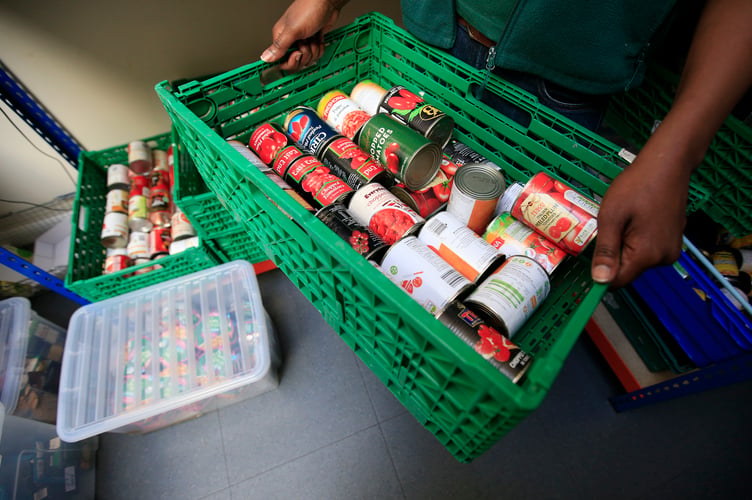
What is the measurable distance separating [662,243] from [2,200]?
2430 mm

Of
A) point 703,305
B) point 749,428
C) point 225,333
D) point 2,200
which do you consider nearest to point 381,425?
point 225,333

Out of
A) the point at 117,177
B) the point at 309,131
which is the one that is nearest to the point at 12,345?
the point at 117,177

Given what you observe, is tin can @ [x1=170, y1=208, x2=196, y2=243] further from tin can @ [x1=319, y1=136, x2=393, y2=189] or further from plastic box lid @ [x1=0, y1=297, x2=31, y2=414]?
tin can @ [x1=319, y1=136, x2=393, y2=189]

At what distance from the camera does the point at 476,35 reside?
3.27ft

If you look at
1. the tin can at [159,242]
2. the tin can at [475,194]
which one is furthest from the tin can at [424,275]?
the tin can at [159,242]

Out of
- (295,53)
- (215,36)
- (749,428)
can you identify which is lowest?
(749,428)

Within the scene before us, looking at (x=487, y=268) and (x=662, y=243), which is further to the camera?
(x=487, y=268)

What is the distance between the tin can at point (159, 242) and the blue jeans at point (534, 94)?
4.16 feet

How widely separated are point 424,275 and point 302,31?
74 centimetres

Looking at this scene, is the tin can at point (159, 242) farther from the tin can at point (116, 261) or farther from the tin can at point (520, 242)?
the tin can at point (520, 242)

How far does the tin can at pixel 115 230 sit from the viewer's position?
143 centimetres

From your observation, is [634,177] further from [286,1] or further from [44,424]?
[44,424]

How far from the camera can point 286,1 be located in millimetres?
1474

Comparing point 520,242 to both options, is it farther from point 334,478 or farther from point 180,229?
point 180,229
